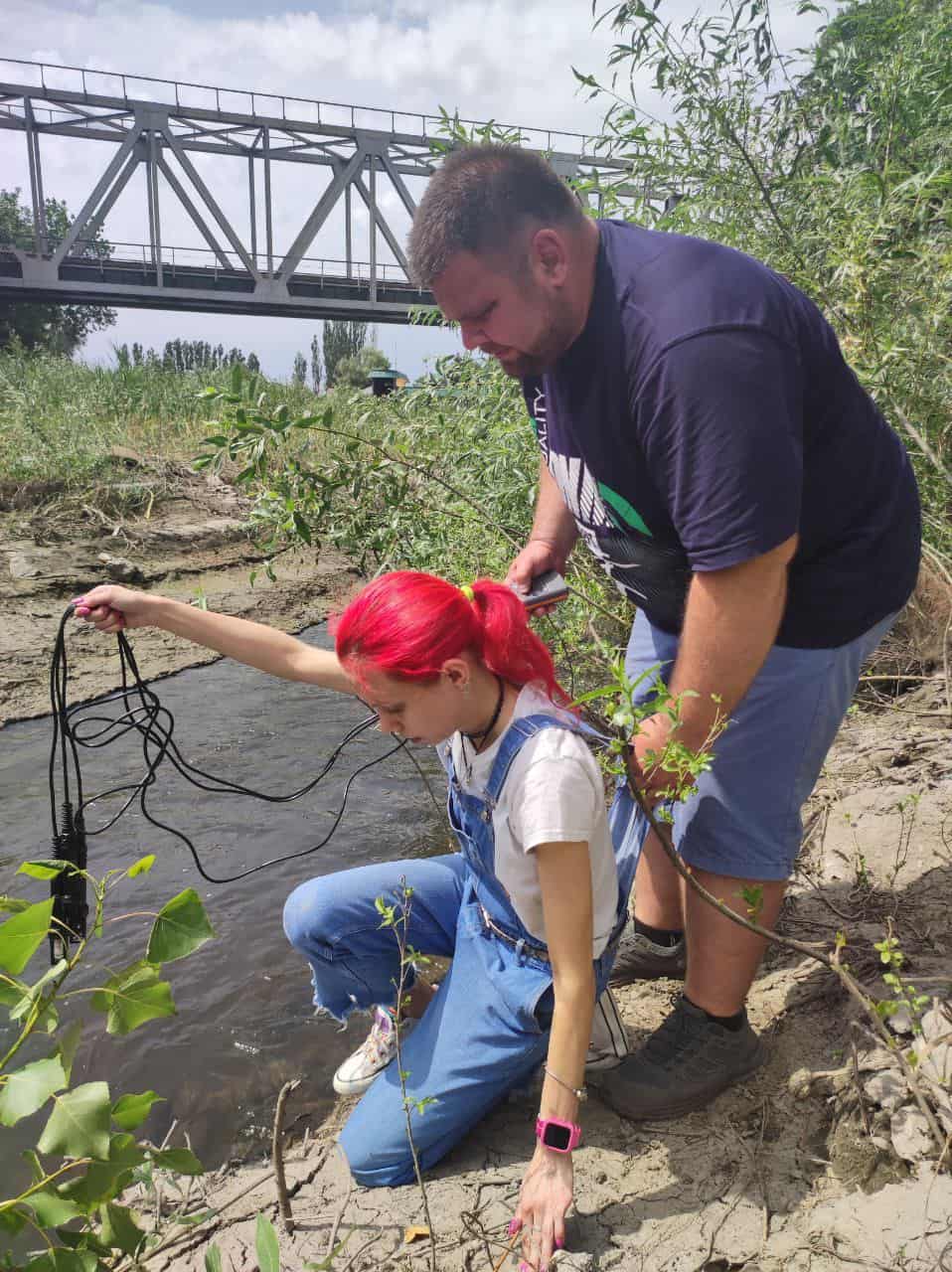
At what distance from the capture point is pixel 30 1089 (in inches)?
42.8

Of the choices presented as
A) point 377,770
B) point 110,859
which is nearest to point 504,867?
point 110,859

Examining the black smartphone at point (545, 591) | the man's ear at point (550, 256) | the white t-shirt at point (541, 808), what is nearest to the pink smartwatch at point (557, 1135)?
the white t-shirt at point (541, 808)

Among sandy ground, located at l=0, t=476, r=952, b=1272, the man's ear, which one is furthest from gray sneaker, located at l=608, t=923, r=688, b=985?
the man's ear

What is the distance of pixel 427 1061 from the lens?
→ 1970 millimetres

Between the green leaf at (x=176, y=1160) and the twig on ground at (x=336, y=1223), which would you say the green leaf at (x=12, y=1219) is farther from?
the twig on ground at (x=336, y=1223)

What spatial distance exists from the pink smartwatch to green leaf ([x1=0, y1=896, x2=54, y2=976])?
2.90 feet

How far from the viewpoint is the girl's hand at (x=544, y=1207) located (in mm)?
1536

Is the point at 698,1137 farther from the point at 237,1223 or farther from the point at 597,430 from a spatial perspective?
the point at 597,430

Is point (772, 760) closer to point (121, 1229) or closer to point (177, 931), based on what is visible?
point (177, 931)

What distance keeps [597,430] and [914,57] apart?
132 inches

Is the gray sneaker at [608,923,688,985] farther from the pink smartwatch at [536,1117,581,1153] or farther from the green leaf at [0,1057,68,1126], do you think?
the green leaf at [0,1057,68,1126]

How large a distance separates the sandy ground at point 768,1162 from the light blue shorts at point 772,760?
357 mm

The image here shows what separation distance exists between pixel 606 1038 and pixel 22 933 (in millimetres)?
1293

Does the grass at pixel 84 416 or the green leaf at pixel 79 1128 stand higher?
the grass at pixel 84 416
